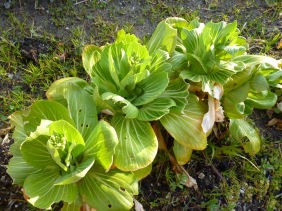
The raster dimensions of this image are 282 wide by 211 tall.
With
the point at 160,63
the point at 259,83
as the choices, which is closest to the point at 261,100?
the point at 259,83

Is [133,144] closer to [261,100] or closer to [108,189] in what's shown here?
[108,189]

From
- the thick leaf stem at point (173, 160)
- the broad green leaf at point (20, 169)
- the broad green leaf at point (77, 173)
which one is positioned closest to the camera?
the broad green leaf at point (77, 173)

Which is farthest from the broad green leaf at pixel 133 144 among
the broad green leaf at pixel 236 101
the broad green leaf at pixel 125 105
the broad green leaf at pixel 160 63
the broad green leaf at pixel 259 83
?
the broad green leaf at pixel 259 83

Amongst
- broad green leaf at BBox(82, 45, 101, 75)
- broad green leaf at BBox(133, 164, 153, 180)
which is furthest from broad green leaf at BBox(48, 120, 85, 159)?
broad green leaf at BBox(82, 45, 101, 75)

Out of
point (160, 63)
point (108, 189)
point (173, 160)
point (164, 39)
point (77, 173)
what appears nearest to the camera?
point (77, 173)

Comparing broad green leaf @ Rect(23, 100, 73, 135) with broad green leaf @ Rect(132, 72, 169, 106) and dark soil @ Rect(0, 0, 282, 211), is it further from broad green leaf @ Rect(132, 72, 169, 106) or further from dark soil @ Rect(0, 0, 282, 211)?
dark soil @ Rect(0, 0, 282, 211)

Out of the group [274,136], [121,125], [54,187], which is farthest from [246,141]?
[54,187]

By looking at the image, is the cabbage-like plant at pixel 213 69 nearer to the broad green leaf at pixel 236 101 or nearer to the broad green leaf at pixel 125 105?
the broad green leaf at pixel 236 101
